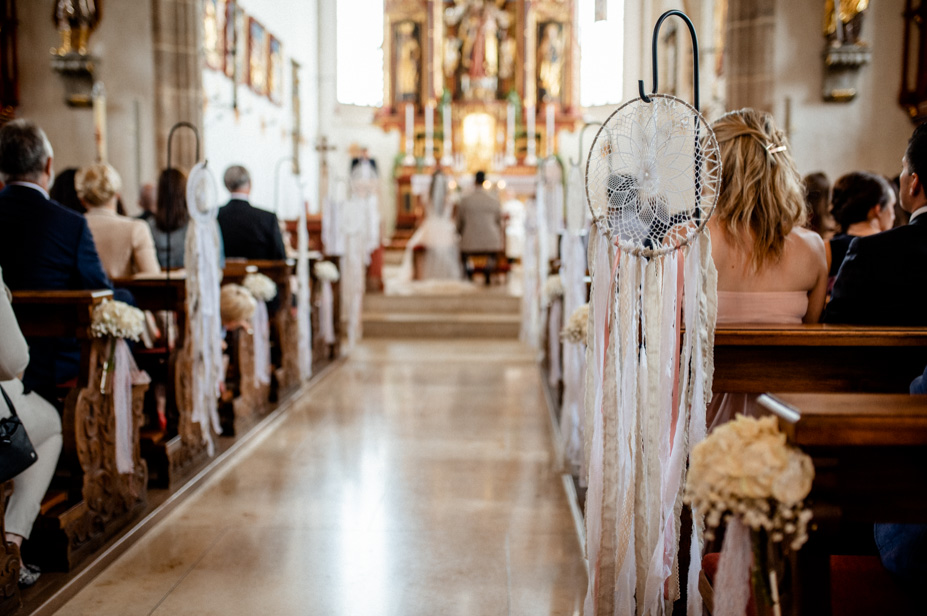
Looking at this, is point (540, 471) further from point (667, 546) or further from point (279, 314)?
point (279, 314)

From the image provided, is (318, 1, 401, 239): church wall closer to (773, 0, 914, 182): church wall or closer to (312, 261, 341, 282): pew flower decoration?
(312, 261, 341, 282): pew flower decoration

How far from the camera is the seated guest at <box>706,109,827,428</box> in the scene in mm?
2256

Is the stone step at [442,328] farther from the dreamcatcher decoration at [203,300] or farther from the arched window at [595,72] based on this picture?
the arched window at [595,72]

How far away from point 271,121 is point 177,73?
3.83 metres

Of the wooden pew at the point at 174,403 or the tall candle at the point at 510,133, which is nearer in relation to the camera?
the wooden pew at the point at 174,403

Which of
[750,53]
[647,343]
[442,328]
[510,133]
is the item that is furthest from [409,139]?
[647,343]

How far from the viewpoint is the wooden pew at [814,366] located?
2.20 meters

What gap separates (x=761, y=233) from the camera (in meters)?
2.28

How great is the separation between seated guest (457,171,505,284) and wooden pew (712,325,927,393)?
26.6ft

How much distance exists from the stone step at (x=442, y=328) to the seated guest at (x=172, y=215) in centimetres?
413

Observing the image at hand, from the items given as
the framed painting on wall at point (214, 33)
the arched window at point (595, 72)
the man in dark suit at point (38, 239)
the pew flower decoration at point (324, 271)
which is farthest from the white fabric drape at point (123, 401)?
the arched window at point (595, 72)

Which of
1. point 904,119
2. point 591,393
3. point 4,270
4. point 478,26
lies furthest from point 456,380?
point 478,26

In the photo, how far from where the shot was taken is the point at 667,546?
6.68 feet

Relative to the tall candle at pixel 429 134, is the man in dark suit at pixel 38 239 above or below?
below
